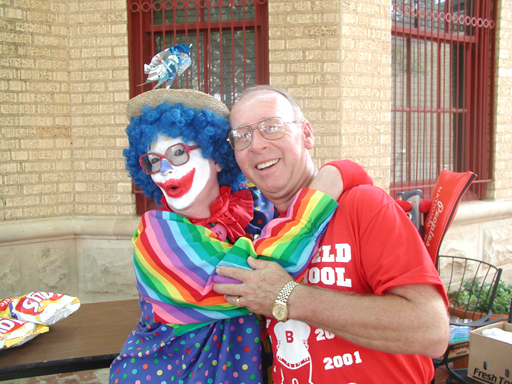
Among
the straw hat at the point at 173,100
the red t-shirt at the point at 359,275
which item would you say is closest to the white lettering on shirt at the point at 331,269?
the red t-shirt at the point at 359,275

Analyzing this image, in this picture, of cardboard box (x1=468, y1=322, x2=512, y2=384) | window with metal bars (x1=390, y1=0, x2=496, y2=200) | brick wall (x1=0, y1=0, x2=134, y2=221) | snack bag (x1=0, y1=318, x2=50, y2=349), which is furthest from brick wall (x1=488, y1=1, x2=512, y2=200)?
snack bag (x1=0, y1=318, x2=50, y2=349)

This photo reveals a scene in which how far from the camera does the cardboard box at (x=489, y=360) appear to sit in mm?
2660

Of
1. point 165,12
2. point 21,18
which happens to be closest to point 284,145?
point 165,12

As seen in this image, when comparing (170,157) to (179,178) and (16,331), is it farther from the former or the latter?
(16,331)

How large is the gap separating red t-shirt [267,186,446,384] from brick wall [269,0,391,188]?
3205 millimetres

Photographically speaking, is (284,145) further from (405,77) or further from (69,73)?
(405,77)

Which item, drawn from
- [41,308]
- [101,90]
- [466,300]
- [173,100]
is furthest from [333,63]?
[41,308]

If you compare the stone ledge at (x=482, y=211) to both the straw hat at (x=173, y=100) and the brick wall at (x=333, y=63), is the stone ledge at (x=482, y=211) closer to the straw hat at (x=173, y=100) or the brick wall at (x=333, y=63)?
the brick wall at (x=333, y=63)

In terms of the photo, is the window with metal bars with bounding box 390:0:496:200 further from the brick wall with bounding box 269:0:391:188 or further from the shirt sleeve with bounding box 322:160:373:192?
the shirt sleeve with bounding box 322:160:373:192

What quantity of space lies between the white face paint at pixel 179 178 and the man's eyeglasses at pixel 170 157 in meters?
0.01

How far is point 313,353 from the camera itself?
141cm

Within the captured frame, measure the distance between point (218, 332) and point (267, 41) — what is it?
3931 mm

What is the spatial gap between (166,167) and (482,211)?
16.7 feet

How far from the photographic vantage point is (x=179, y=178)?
1.80m
